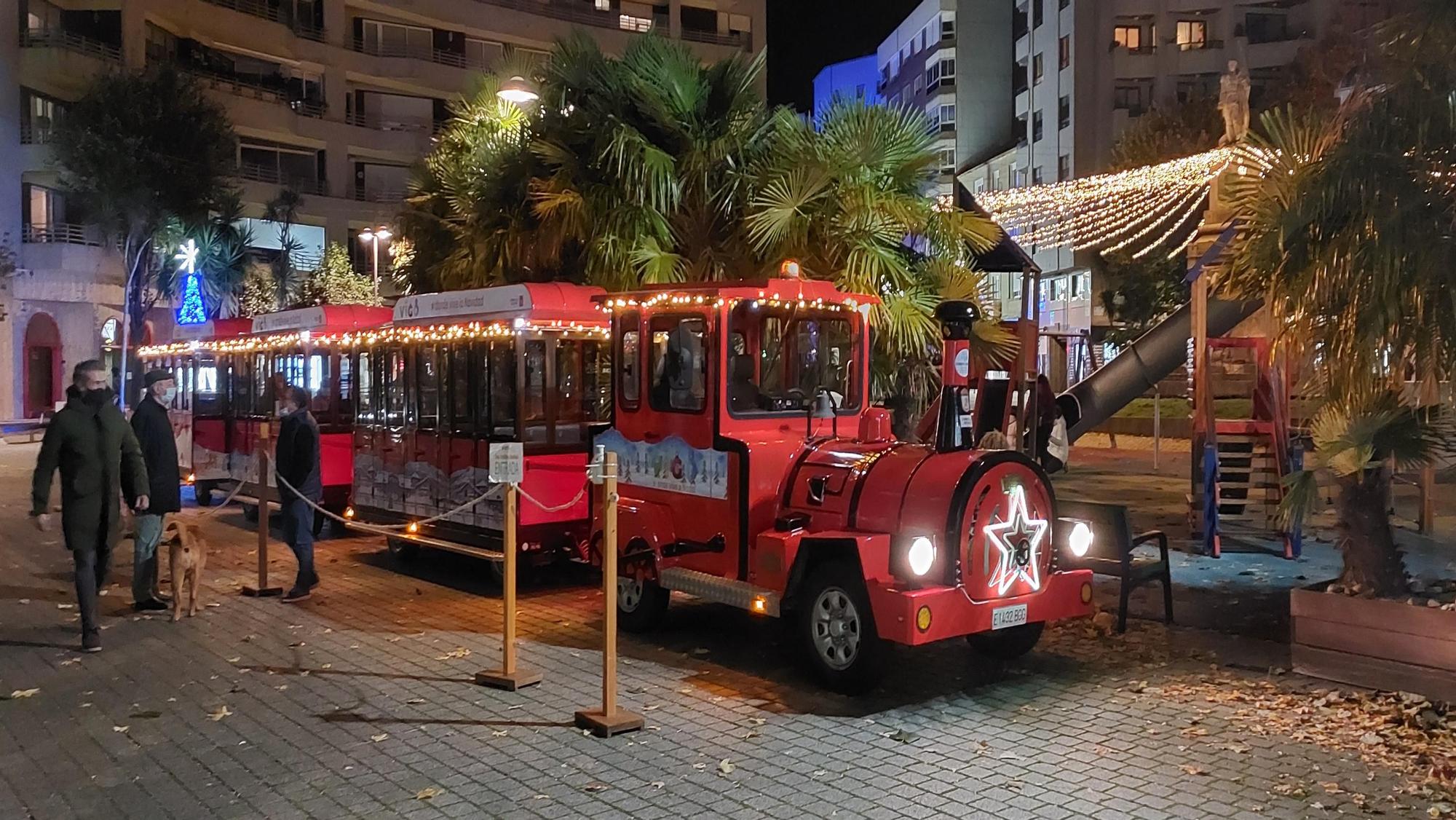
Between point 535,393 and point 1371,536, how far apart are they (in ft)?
22.1

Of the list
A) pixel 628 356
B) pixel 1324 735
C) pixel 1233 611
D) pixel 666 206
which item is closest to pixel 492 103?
pixel 666 206

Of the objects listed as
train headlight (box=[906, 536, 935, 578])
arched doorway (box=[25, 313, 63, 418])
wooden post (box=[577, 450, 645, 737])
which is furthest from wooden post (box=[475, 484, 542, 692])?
arched doorway (box=[25, 313, 63, 418])

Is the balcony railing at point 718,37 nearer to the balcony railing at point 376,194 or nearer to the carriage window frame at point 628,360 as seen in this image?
the balcony railing at point 376,194

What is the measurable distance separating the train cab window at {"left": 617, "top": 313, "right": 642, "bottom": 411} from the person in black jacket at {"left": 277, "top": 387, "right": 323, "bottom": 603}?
331cm

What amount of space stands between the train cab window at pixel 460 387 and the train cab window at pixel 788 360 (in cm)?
409

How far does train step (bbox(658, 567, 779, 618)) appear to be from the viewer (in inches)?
279

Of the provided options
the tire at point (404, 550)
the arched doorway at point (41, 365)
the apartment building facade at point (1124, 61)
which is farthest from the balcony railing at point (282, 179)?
the tire at point (404, 550)

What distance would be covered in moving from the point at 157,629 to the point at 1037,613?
21.1 ft

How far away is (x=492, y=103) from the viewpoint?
1611 cm

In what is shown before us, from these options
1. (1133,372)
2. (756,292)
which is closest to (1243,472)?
(1133,372)

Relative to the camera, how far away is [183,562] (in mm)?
8820

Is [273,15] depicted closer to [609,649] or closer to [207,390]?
[207,390]

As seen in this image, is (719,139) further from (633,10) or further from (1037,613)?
(633,10)

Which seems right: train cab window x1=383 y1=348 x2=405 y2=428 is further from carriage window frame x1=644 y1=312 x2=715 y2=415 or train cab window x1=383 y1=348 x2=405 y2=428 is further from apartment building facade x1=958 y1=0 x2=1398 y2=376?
apartment building facade x1=958 y1=0 x2=1398 y2=376
